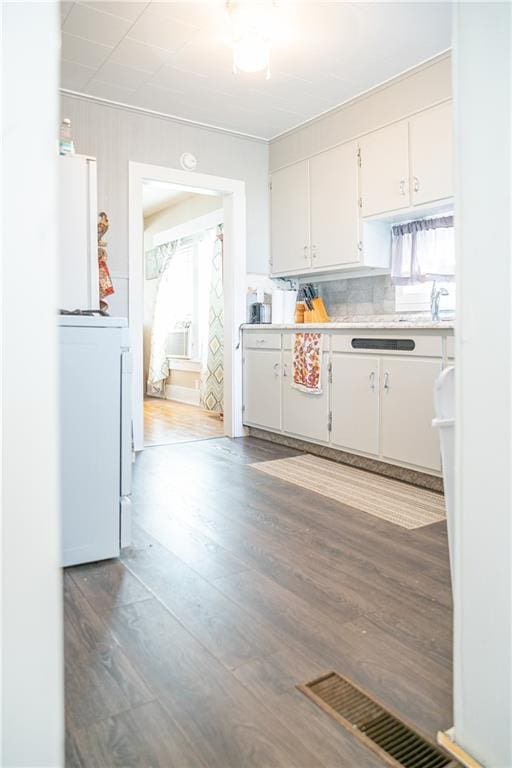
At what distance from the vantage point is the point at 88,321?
1992 millimetres

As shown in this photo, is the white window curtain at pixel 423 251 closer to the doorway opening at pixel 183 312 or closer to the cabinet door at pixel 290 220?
the cabinet door at pixel 290 220

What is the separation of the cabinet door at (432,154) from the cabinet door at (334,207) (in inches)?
20.1

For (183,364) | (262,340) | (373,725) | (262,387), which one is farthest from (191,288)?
(373,725)

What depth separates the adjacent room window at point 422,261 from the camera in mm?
3590

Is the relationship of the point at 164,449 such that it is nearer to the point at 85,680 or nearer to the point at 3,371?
the point at 85,680

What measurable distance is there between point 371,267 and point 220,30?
5.71ft

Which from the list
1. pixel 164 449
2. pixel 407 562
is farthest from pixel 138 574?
pixel 164 449

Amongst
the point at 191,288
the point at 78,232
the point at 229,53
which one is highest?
the point at 229,53

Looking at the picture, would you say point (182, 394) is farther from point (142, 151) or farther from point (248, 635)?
point (248, 635)

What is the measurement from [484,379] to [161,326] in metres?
6.57

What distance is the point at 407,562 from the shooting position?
2049mm

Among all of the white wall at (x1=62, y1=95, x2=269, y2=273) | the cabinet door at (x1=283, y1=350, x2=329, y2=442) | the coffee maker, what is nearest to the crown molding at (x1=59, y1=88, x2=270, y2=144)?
the white wall at (x1=62, y1=95, x2=269, y2=273)

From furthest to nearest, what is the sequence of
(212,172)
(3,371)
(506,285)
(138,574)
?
(212,172) < (138,574) < (506,285) < (3,371)

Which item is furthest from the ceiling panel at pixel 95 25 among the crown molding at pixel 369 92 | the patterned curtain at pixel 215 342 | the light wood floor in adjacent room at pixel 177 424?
the patterned curtain at pixel 215 342
